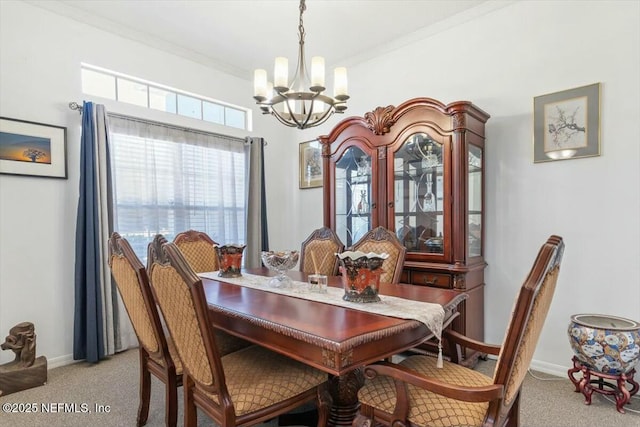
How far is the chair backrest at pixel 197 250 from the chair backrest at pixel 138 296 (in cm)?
105


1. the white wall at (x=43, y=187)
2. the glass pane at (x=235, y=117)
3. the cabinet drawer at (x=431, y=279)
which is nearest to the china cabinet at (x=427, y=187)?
the cabinet drawer at (x=431, y=279)

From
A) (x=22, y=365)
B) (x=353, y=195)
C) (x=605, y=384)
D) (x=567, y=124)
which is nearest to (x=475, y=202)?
(x=567, y=124)

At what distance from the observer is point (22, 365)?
8.09ft

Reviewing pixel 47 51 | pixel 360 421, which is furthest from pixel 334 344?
pixel 47 51

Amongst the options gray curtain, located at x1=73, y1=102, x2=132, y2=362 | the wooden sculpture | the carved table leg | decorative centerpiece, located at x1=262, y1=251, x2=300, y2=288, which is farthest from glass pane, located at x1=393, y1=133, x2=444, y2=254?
the wooden sculpture

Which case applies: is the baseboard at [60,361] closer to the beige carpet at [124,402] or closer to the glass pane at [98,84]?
the beige carpet at [124,402]

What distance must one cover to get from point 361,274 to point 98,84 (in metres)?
2.93

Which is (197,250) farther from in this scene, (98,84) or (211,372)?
(211,372)

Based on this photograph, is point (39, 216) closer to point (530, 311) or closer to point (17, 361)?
point (17, 361)

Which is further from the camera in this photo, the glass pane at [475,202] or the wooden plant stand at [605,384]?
the glass pane at [475,202]

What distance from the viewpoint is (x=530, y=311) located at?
3.60 feet

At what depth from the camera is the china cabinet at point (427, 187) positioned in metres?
2.64

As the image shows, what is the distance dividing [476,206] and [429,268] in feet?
2.05

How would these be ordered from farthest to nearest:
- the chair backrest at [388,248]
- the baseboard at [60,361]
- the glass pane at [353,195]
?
1. the glass pane at [353,195]
2. the baseboard at [60,361]
3. the chair backrest at [388,248]
